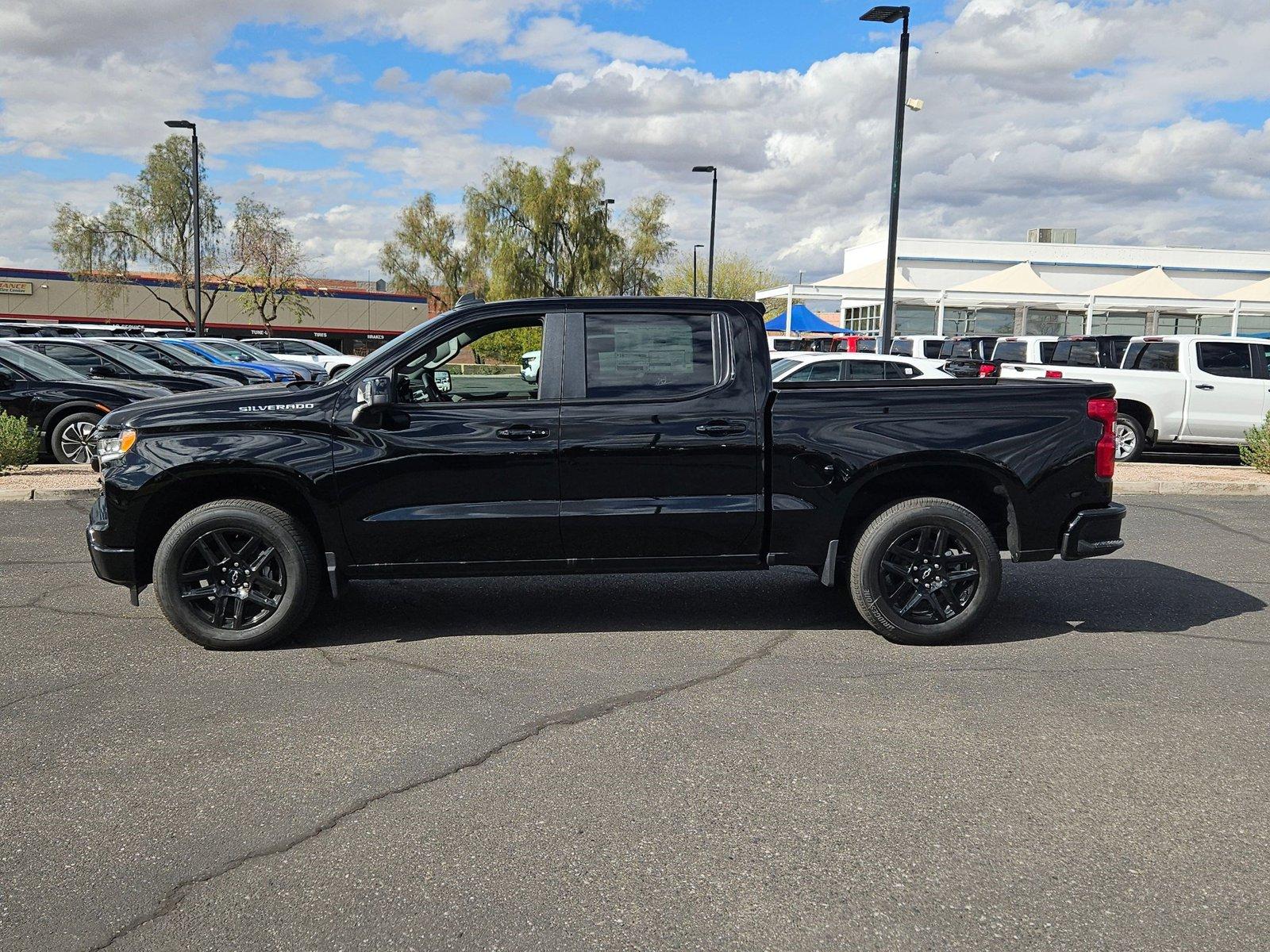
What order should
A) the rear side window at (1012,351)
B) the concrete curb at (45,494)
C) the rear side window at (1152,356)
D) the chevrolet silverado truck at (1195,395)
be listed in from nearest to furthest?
1. the concrete curb at (45,494)
2. the chevrolet silverado truck at (1195,395)
3. the rear side window at (1152,356)
4. the rear side window at (1012,351)

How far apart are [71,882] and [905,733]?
3.13m

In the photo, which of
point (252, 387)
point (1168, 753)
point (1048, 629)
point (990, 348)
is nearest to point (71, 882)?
point (252, 387)

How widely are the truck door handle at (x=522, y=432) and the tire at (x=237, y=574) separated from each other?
1.18m

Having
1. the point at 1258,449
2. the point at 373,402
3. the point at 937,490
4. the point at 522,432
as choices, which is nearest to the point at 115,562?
the point at 373,402

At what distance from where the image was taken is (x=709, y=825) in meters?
3.72

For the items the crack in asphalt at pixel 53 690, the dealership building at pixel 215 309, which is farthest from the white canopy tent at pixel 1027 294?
the dealership building at pixel 215 309

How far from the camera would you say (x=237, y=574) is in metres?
5.75

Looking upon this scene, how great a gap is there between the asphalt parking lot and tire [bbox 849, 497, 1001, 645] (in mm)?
176

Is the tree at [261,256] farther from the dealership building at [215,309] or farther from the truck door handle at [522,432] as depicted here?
the truck door handle at [522,432]

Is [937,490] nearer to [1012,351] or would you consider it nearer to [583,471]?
[583,471]

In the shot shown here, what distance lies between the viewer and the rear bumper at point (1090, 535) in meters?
6.02

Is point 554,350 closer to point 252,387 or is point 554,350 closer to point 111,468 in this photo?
point 252,387

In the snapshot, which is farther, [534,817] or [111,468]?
[111,468]

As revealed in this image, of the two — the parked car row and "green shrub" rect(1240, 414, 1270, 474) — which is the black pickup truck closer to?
the parked car row
